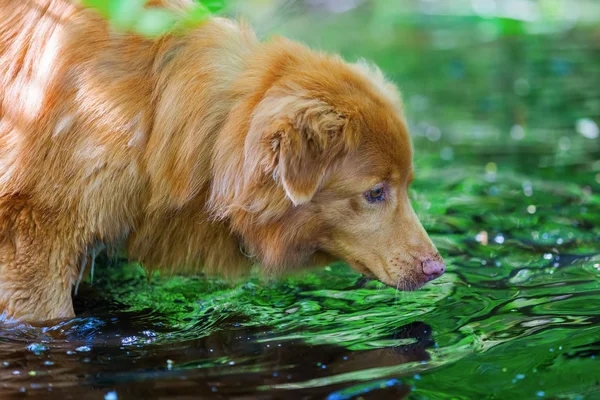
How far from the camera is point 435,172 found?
31.2 ft

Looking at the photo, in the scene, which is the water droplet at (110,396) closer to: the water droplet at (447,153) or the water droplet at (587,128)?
the water droplet at (447,153)

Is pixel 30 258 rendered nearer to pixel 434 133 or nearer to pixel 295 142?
pixel 295 142

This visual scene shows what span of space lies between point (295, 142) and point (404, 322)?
1.56 m

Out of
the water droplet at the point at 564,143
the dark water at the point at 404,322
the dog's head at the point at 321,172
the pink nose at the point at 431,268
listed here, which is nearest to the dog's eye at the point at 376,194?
the dog's head at the point at 321,172

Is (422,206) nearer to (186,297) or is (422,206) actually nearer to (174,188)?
(186,297)

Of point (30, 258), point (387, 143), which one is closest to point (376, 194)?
point (387, 143)

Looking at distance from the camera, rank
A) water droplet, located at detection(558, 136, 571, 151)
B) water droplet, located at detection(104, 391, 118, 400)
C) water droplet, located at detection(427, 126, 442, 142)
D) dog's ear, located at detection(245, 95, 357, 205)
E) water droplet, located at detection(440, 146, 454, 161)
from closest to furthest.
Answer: water droplet, located at detection(104, 391, 118, 400), dog's ear, located at detection(245, 95, 357, 205), water droplet, located at detection(440, 146, 454, 161), water droplet, located at detection(558, 136, 571, 151), water droplet, located at detection(427, 126, 442, 142)

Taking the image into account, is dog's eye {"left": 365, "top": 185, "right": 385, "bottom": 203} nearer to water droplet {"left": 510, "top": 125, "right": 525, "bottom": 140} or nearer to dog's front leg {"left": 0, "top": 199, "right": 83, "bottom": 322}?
dog's front leg {"left": 0, "top": 199, "right": 83, "bottom": 322}

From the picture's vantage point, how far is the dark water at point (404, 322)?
4660 mm

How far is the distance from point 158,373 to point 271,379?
26.4 inches

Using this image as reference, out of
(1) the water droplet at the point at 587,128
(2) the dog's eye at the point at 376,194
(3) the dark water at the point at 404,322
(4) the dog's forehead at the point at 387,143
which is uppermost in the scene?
(4) the dog's forehead at the point at 387,143

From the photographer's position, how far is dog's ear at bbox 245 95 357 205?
4.95 meters

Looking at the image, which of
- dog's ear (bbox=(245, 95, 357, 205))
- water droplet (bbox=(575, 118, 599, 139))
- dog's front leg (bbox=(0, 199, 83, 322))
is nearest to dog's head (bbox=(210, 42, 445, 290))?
dog's ear (bbox=(245, 95, 357, 205))

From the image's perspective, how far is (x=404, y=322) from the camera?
5.63 m
